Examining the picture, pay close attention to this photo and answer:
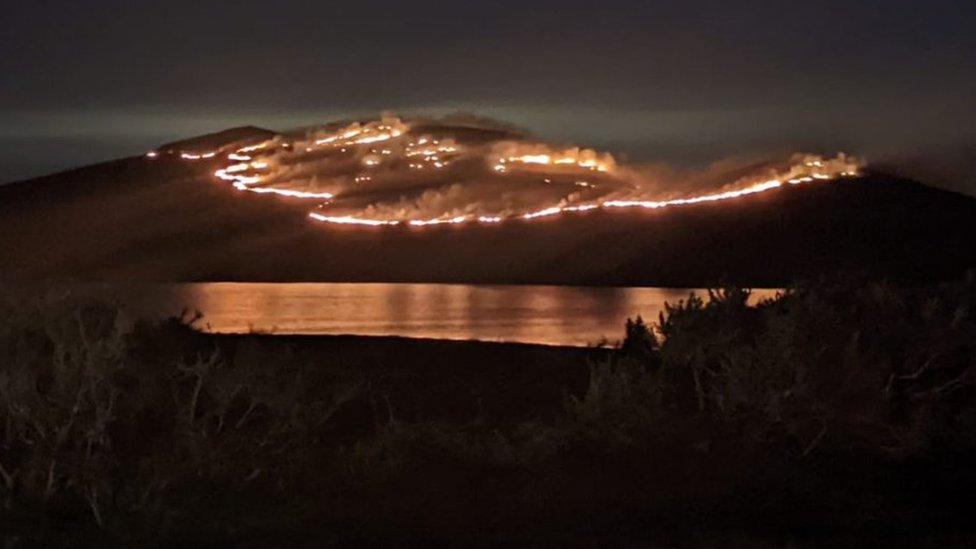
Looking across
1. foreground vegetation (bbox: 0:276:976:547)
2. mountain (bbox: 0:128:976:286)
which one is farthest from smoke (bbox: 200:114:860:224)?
foreground vegetation (bbox: 0:276:976:547)

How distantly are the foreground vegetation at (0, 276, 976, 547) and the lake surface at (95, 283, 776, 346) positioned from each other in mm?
2439

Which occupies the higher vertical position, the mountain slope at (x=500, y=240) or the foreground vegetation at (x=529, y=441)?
the mountain slope at (x=500, y=240)

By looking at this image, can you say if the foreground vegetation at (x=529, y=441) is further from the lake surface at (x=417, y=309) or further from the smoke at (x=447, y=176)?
the smoke at (x=447, y=176)

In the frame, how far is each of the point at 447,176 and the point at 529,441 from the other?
191 feet

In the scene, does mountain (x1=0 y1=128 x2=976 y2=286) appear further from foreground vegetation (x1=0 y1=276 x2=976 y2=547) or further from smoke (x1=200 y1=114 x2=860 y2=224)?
foreground vegetation (x1=0 y1=276 x2=976 y2=547)

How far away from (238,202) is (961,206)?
34913 mm

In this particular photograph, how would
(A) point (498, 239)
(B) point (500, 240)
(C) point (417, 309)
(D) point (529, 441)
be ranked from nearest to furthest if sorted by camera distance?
(D) point (529, 441)
(C) point (417, 309)
(B) point (500, 240)
(A) point (498, 239)

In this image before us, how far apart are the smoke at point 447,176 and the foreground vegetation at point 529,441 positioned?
165 ft

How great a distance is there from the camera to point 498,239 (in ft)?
208

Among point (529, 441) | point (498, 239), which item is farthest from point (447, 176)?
point (529, 441)

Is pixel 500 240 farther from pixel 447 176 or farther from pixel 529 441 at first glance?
pixel 529 441

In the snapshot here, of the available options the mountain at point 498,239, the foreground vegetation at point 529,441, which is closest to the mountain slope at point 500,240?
the mountain at point 498,239

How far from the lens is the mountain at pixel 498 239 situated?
57.5m

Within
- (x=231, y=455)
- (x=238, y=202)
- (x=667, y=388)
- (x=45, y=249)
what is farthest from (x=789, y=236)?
(x=231, y=455)
